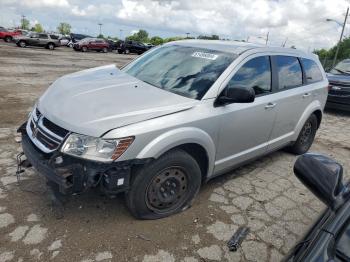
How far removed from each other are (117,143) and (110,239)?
95cm

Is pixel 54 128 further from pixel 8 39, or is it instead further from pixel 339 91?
pixel 8 39

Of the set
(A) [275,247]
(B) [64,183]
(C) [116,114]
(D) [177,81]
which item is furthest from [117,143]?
(A) [275,247]

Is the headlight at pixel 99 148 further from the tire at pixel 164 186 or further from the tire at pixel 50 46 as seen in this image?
the tire at pixel 50 46

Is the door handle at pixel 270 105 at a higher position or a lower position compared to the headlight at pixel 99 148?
higher

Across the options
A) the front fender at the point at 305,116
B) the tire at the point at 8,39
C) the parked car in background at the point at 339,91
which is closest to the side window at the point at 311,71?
the front fender at the point at 305,116

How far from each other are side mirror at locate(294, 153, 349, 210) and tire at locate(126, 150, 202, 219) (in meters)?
1.38

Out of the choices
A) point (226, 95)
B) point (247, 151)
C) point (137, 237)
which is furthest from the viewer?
point (247, 151)

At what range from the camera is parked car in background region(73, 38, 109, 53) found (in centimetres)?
3366

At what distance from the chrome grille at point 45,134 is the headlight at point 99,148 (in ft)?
0.58

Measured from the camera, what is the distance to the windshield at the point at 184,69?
335cm

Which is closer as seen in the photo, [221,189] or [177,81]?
[177,81]

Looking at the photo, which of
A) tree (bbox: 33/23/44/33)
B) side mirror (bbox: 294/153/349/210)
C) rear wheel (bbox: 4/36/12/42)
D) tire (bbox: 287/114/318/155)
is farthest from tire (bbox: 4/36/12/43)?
tree (bbox: 33/23/44/33)

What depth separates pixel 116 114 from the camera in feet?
9.02

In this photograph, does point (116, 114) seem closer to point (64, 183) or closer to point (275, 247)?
point (64, 183)
